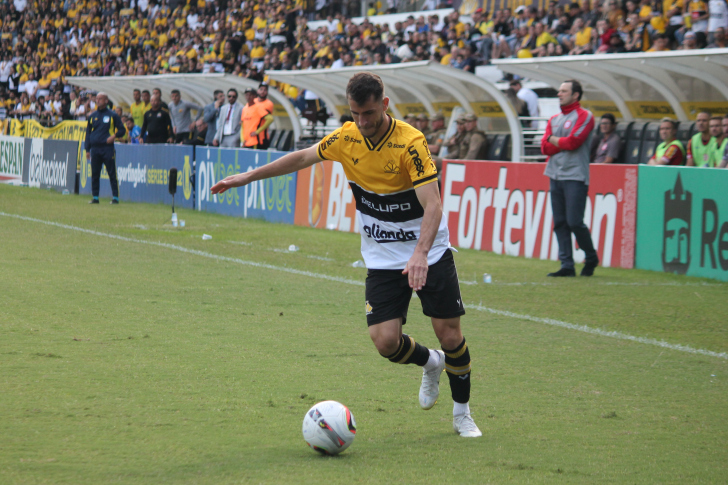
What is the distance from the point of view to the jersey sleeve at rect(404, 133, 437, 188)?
445cm

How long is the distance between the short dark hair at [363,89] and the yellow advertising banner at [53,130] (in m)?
21.4

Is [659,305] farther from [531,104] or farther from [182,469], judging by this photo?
[531,104]

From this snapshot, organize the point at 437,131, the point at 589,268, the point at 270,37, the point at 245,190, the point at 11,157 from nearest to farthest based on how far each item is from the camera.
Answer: the point at 589,268, the point at 437,131, the point at 245,190, the point at 11,157, the point at 270,37

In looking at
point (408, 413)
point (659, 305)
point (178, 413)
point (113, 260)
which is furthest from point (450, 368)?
point (113, 260)

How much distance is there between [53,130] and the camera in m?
27.1

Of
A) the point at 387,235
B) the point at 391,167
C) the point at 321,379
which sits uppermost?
the point at 391,167

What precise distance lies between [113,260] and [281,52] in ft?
61.7

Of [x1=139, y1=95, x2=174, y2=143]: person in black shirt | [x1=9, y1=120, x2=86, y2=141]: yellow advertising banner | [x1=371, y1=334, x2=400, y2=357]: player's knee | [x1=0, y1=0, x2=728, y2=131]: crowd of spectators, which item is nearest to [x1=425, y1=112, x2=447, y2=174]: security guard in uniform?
[x1=0, y1=0, x2=728, y2=131]: crowd of spectators

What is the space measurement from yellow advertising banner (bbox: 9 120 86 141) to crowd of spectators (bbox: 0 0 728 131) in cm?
203

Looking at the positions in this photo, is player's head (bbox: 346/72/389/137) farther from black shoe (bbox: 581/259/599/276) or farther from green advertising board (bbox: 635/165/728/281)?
green advertising board (bbox: 635/165/728/281)

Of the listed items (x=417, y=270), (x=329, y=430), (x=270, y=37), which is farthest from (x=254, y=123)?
(x=329, y=430)

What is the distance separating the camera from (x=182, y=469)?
384 cm

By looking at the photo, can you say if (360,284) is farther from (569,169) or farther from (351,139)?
(351,139)

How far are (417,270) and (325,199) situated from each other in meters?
11.8
